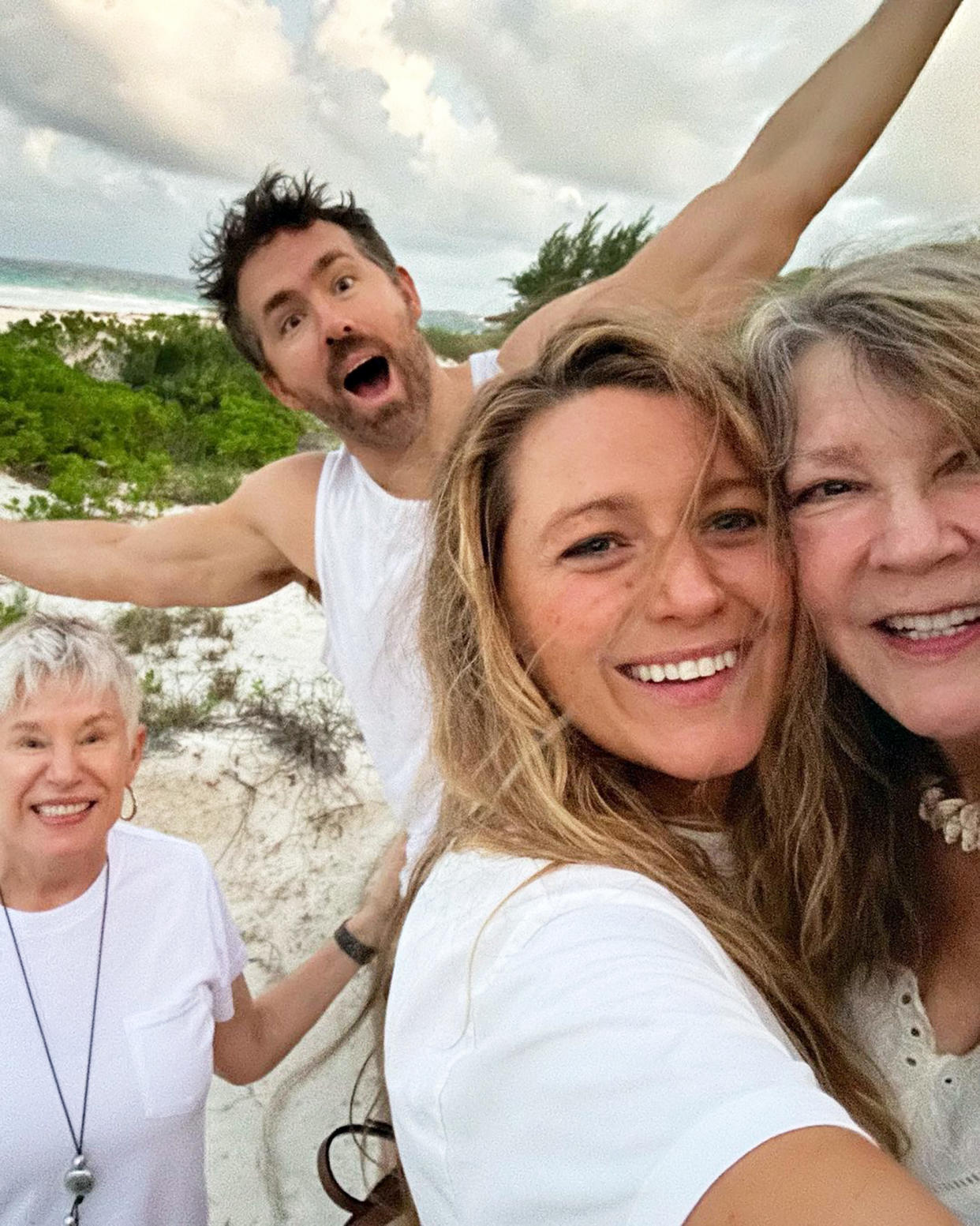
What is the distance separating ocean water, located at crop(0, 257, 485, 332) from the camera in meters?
17.7

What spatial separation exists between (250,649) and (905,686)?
4.78 m

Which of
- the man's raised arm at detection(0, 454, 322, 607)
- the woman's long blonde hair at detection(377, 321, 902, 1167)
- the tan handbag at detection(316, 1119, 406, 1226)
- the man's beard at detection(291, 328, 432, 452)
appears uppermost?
the man's beard at detection(291, 328, 432, 452)

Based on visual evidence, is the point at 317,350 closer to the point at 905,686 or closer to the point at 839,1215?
the point at 905,686

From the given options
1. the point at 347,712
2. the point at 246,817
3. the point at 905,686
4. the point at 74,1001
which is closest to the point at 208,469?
the point at 347,712

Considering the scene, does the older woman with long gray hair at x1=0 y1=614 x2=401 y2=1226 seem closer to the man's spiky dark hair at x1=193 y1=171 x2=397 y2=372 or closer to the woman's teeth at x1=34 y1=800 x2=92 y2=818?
the woman's teeth at x1=34 y1=800 x2=92 y2=818

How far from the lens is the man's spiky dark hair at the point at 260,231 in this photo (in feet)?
6.27

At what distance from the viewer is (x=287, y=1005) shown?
5.68 ft

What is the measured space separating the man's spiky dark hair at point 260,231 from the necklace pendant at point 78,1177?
5.36 feet

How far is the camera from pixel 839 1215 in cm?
49

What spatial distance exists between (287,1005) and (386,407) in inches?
51.0

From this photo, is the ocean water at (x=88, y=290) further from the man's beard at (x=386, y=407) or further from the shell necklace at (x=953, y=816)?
the shell necklace at (x=953, y=816)

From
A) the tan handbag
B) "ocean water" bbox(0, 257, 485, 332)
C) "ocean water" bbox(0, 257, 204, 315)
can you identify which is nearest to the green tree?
the tan handbag

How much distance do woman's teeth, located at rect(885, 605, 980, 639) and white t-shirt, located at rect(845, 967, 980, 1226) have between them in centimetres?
39

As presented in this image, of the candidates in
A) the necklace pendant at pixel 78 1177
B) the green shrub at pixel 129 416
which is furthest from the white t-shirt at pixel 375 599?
the green shrub at pixel 129 416
